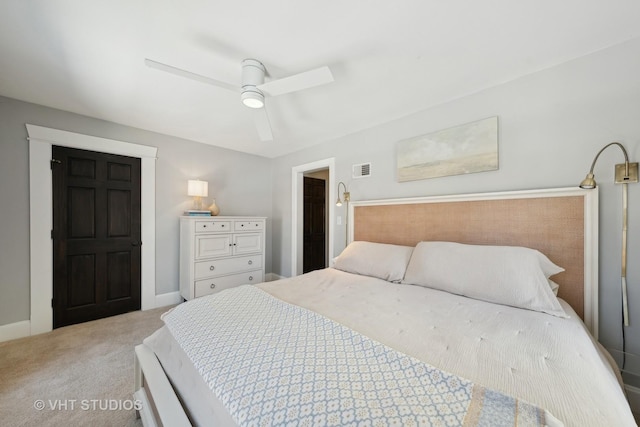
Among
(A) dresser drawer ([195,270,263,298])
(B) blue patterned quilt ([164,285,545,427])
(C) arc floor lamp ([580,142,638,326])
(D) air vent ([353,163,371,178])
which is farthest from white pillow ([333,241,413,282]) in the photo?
(A) dresser drawer ([195,270,263,298])

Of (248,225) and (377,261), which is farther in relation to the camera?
(248,225)

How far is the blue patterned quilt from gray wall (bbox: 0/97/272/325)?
2.52m

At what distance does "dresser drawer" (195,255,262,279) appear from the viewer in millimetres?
3049

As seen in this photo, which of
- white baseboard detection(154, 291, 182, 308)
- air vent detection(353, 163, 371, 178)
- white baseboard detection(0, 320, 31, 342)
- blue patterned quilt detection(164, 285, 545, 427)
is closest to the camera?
blue patterned quilt detection(164, 285, 545, 427)

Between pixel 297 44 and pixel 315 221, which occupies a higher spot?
pixel 297 44

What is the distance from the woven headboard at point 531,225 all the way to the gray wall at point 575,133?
91 millimetres

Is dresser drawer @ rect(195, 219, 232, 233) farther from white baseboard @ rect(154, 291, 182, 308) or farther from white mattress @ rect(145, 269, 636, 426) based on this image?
white mattress @ rect(145, 269, 636, 426)

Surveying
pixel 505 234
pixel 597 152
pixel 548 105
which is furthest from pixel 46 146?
pixel 597 152

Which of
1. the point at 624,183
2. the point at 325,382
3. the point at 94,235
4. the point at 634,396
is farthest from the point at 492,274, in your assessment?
the point at 94,235

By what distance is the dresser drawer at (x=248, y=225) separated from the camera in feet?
11.1

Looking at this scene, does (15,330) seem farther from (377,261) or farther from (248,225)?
(377,261)

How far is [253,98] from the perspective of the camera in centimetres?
173

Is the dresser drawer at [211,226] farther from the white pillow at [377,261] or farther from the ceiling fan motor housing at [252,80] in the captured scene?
the ceiling fan motor housing at [252,80]

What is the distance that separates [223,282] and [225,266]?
0.70 feet
